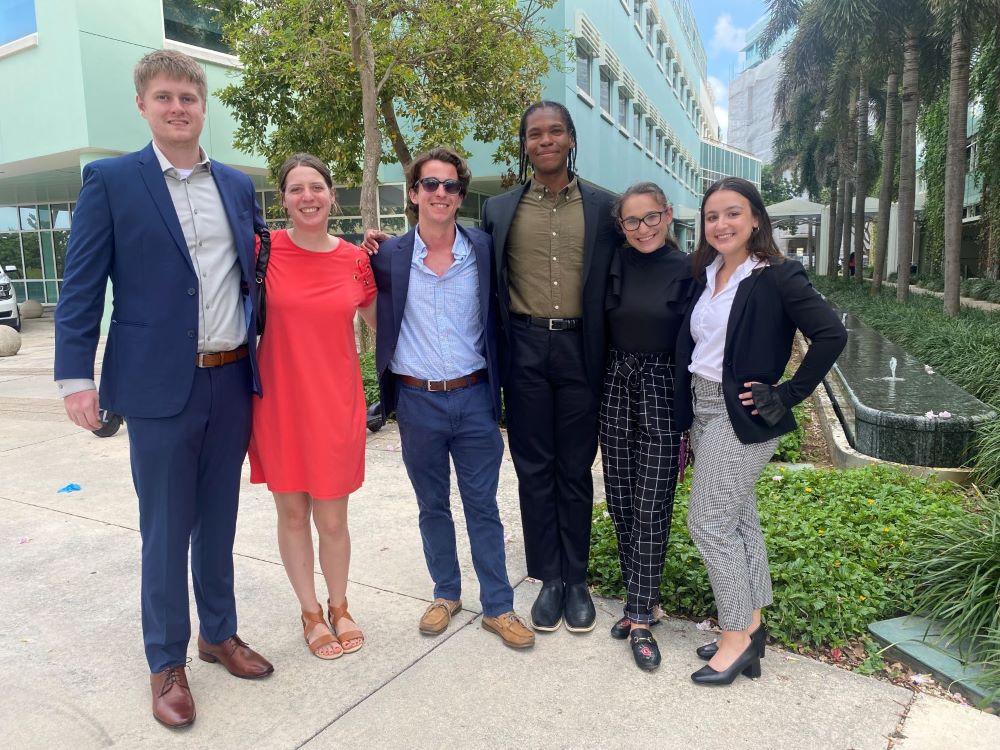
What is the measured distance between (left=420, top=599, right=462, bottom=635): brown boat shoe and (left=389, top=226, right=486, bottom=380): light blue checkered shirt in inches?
41.0

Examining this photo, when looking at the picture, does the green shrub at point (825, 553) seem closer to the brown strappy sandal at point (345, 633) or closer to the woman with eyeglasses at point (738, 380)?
the woman with eyeglasses at point (738, 380)

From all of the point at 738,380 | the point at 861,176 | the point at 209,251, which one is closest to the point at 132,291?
the point at 209,251

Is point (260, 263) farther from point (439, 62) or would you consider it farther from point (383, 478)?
point (439, 62)

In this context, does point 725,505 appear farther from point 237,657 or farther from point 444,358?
point 237,657

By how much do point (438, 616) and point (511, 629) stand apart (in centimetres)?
34

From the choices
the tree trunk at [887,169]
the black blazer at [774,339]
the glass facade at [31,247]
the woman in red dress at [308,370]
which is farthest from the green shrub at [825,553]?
the glass facade at [31,247]

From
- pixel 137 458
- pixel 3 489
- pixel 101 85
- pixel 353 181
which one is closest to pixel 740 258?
pixel 137 458

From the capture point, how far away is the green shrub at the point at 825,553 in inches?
122

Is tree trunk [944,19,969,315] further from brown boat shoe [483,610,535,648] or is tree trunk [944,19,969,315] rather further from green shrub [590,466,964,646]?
brown boat shoe [483,610,535,648]

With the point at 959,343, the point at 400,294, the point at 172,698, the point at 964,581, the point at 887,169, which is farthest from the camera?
the point at 887,169

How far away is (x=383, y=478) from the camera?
5520mm

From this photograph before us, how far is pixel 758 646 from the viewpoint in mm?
2875

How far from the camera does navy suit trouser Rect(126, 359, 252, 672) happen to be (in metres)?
2.59

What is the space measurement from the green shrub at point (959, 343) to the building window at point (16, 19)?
640 inches
